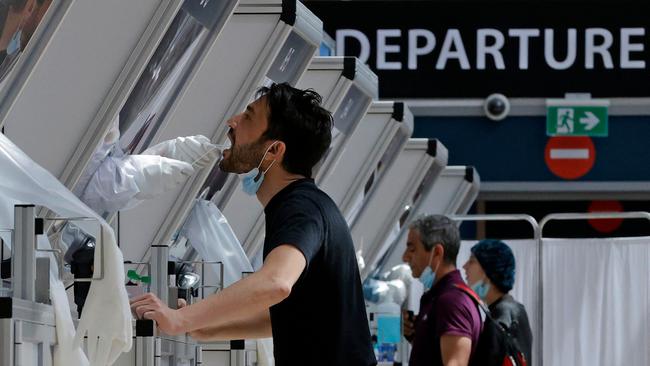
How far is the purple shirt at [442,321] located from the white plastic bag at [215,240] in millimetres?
646

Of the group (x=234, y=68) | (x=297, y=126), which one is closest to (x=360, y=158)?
(x=234, y=68)

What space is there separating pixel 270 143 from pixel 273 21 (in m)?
2.51

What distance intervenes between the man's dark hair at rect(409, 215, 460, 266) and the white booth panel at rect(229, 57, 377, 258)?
30.4 inches

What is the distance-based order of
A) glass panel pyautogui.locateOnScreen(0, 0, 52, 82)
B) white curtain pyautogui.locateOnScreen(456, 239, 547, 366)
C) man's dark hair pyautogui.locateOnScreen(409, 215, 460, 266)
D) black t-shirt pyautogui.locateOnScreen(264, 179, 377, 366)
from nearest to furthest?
1. black t-shirt pyautogui.locateOnScreen(264, 179, 377, 366)
2. glass panel pyautogui.locateOnScreen(0, 0, 52, 82)
3. man's dark hair pyautogui.locateOnScreen(409, 215, 460, 266)
4. white curtain pyautogui.locateOnScreen(456, 239, 547, 366)

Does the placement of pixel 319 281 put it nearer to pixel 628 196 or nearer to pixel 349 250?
pixel 349 250

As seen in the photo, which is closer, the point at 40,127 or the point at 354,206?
the point at 40,127

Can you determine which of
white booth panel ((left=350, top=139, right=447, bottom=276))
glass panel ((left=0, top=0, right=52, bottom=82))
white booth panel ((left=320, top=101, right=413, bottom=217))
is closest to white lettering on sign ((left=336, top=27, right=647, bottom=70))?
white booth panel ((left=350, top=139, right=447, bottom=276))

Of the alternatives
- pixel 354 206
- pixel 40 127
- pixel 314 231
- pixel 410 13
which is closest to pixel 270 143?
pixel 314 231

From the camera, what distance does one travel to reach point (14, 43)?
12.3 feet

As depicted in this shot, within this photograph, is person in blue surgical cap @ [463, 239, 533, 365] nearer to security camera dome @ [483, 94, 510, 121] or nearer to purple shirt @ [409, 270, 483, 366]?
purple shirt @ [409, 270, 483, 366]

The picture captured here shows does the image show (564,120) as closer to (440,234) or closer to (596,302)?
(596,302)

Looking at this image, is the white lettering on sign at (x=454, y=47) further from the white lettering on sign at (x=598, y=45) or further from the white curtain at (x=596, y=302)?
the white curtain at (x=596, y=302)

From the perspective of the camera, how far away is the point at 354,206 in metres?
8.80

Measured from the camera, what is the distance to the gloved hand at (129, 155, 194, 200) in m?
4.55
